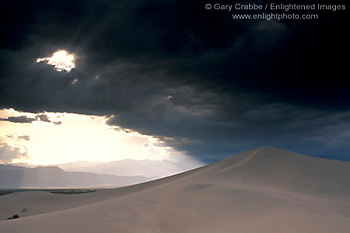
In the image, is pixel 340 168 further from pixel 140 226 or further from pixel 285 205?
pixel 140 226

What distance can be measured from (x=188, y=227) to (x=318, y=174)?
14245 millimetres

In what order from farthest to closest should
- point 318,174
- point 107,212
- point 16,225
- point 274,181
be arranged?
1. point 318,174
2. point 274,181
3. point 107,212
4. point 16,225

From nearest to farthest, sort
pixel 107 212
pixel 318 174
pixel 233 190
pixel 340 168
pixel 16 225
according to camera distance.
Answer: pixel 16 225 < pixel 107 212 < pixel 233 190 < pixel 318 174 < pixel 340 168

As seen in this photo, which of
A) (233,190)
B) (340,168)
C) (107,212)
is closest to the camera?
(107,212)

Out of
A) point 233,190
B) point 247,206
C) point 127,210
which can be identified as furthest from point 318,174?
point 127,210

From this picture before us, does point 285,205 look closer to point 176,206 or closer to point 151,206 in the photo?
point 176,206

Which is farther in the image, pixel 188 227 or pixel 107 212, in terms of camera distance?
pixel 107 212

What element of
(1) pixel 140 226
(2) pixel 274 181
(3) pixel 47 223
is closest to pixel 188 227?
(1) pixel 140 226

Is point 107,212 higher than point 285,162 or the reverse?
the reverse

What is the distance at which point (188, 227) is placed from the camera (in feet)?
34.3

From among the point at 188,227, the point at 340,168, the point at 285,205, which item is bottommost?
the point at 188,227

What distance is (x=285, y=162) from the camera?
22656 mm

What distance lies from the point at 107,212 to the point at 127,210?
89 cm

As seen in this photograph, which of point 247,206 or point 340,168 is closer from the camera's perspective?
point 247,206
